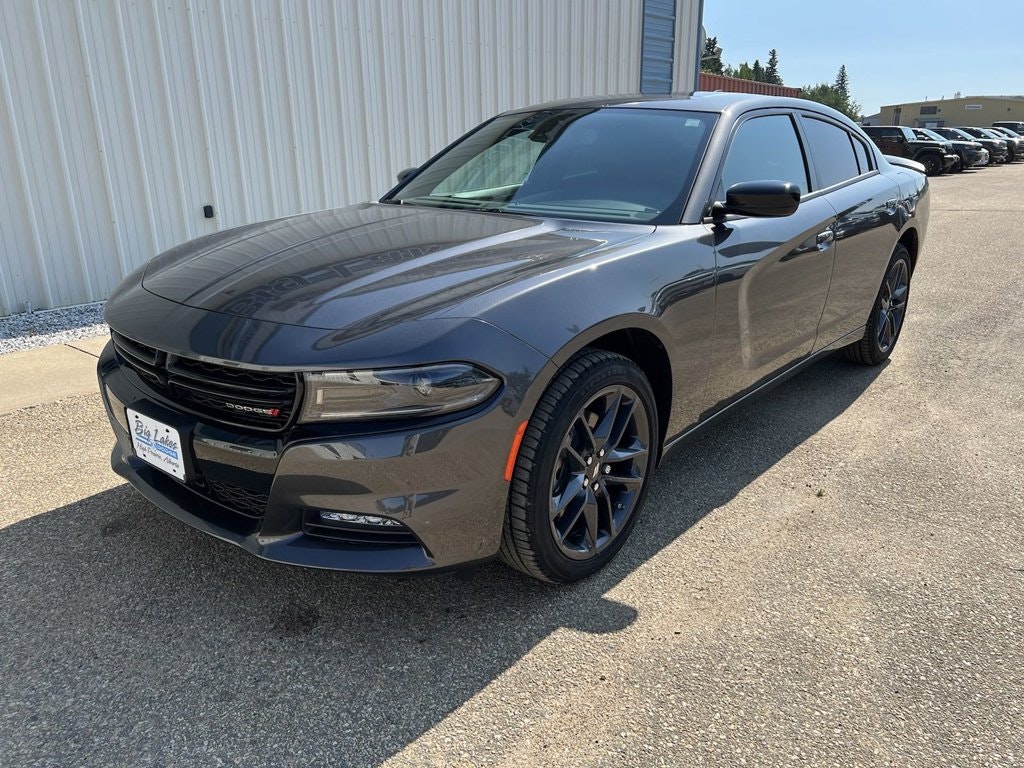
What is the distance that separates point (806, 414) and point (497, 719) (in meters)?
2.75

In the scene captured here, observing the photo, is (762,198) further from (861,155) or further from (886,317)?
(886,317)

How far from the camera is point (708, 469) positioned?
134 inches

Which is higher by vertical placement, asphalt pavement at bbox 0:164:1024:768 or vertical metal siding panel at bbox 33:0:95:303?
vertical metal siding panel at bbox 33:0:95:303

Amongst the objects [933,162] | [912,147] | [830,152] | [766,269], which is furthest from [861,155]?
[933,162]

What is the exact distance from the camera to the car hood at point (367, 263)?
212 centimetres

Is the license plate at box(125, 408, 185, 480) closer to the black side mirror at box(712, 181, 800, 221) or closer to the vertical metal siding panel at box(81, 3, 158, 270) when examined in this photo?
the black side mirror at box(712, 181, 800, 221)

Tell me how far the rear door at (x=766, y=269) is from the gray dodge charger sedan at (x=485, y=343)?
1 cm

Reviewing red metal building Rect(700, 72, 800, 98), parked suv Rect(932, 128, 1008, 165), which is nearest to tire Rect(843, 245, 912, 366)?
red metal building Rect(700, 72, 800, 98)

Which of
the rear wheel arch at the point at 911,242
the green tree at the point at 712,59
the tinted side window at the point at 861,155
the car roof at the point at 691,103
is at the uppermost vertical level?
the green tree at the point at 712,59

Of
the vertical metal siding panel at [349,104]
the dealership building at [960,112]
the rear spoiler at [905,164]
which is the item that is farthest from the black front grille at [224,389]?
the dealership building at [960,112]

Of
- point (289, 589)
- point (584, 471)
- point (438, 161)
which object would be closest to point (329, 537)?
point (289, 589)

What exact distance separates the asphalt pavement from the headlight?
2.43 ft

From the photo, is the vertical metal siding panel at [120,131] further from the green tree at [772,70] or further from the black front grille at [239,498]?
the green tree at [772,70]

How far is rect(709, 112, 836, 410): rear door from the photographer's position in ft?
9.57
